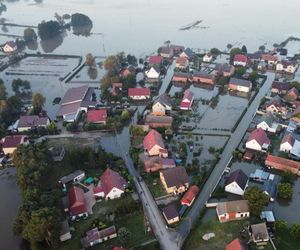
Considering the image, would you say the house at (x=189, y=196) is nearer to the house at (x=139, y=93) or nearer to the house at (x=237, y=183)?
the house at (x=237, y=183)

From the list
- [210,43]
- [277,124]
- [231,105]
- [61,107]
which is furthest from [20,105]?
[210,43]

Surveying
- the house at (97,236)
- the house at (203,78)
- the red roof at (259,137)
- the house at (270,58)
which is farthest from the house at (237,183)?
the house at (270,58)

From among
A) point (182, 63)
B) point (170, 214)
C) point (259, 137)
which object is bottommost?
point (170, 214)

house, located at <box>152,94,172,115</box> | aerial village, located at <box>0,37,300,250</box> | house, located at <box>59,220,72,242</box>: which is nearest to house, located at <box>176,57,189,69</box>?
aerial village, located at <box>0,37,300,250</box>

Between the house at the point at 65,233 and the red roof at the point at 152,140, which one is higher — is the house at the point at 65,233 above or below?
below

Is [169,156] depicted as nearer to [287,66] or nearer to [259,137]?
[259,137]

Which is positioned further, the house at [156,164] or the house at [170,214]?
the house at [156,164]

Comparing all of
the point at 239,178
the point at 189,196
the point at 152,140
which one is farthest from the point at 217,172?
the point at 152,140

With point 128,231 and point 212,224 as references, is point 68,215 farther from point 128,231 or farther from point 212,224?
→ point 212,224
